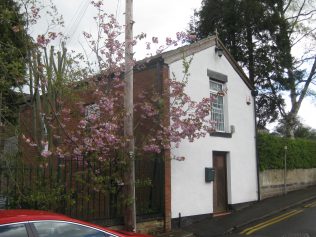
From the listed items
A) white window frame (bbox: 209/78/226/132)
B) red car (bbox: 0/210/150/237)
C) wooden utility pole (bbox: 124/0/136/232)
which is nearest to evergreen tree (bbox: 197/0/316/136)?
white window frame (bbox: 209/78/226/132)

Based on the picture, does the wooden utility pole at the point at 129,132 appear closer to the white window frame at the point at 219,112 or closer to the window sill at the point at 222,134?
the window sill at the point at 222,134

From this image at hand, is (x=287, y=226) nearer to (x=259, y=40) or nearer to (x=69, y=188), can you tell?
(x=69, y=188)

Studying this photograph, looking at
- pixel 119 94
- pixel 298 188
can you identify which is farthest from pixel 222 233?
pixel 298 188

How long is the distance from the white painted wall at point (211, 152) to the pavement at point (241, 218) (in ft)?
1.48

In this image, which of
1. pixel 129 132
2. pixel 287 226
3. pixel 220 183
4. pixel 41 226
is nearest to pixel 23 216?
pixel 41 226

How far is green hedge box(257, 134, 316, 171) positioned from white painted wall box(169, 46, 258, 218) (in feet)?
3.61

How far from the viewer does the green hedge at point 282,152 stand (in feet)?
59.4

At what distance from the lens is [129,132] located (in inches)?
407

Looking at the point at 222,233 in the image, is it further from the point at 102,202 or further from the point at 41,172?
the point at 41,172

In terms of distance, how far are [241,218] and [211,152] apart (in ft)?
7.44

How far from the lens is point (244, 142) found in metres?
16.5

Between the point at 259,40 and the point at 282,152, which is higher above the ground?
the point at 259,40

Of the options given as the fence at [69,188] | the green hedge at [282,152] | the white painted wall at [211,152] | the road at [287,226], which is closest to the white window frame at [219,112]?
the white painted wall at [211,152]

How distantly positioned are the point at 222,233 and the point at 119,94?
4723mm
